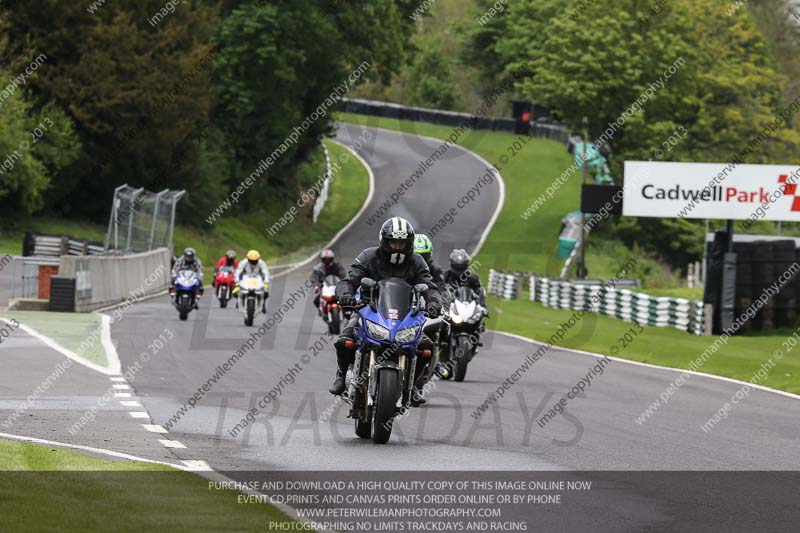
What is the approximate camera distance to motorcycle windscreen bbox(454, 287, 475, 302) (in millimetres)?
19047

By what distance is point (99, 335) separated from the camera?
990 inches

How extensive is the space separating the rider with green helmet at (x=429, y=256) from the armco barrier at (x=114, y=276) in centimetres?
1717

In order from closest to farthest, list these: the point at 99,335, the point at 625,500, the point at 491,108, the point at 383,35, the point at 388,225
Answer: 1. the point at 625,500
2. the point at 388,225
3. the point at 99,335
4. the point at 383,35
5. the point at 491,108

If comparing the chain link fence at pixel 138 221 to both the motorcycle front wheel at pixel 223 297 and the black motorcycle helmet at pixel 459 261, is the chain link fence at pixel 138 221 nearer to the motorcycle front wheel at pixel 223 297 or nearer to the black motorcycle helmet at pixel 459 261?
the motorcycle front wheel at pixel 223 297

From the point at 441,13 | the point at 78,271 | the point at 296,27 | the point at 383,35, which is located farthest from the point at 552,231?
the point at 441,13

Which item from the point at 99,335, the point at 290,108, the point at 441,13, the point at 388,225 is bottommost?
the point at 99,335

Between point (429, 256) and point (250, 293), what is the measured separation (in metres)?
14.1

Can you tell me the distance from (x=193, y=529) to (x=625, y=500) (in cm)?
305

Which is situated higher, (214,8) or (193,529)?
(214,8)

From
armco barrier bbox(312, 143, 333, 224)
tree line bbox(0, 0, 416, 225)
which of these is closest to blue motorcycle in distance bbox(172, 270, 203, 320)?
tree line bbox(0, 0, 416, 225)

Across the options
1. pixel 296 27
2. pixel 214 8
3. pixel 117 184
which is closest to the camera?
pixel 117 184

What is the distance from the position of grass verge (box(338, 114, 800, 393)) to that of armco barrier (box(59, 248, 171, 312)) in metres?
8.74

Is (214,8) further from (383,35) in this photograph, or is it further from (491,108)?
(491,108)

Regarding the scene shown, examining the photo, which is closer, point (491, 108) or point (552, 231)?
point (552, 231)
